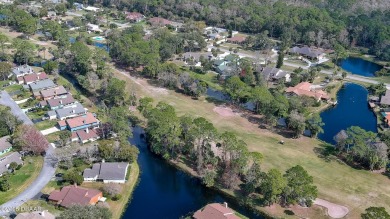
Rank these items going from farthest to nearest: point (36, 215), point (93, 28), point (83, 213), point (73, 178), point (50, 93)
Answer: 1. point (93, 28)
2. point (50, 93)
3. point (73, 178)
4. point (36, 215)
5. point (83, 213)

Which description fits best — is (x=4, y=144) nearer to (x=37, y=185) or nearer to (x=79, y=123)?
(x=79, y=123)

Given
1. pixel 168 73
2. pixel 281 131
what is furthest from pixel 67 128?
pixel 281 131

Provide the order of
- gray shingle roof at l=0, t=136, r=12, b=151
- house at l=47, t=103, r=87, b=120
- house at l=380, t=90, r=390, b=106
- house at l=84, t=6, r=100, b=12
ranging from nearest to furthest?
gray shingle roof at l=0, t=136, r=12, b=151 → house at l=47, t=103, r=87, b=120 → house at l=380, t=90, r=390, b=106 → house at l=84, t=6, r=100, b=12

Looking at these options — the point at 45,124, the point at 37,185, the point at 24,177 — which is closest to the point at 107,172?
the point at 37,185

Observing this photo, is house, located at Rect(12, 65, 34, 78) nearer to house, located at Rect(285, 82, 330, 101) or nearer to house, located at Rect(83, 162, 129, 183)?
house, located at Rect(83, 162, 129, 183)

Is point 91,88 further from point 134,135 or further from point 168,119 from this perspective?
point 168,119

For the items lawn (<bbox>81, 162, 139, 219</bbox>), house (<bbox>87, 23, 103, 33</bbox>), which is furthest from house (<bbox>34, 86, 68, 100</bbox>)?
house (<bbox>87, 23, 103, 33</bbox>)

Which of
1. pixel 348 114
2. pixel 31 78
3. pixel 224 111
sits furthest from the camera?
pixel 31 78
